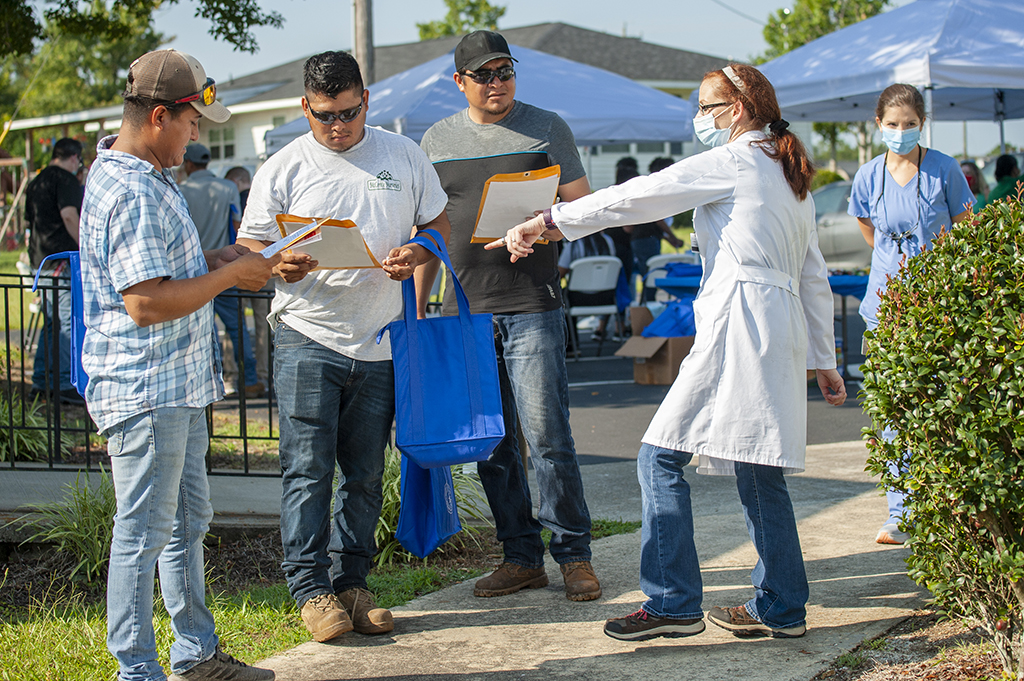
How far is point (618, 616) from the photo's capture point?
12.7 ft

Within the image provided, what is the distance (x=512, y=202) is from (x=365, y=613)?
1.66m

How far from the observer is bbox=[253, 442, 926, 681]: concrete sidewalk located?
3.38m

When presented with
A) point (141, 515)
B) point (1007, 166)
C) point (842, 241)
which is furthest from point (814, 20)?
point (141, 515)

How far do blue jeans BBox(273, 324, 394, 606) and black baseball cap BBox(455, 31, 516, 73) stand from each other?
1.31 meters

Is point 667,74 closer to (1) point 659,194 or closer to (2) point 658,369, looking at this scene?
(2) point 658,369

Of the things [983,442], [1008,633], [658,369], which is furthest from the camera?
[658,369]

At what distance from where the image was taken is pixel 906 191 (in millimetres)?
4992

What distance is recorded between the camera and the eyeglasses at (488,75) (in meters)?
4.09

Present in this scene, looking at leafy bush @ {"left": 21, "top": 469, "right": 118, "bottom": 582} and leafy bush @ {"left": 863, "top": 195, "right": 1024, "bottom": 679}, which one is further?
leafy bush @ {"left": 21, "top": 469, "right": 118, "bottom": 582}

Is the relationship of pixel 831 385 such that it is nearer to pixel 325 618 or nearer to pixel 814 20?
pixel 325 618

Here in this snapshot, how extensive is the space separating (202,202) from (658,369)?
4583 millimetres

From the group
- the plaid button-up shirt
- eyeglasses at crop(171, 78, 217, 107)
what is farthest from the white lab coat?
the plaid button-up shirt

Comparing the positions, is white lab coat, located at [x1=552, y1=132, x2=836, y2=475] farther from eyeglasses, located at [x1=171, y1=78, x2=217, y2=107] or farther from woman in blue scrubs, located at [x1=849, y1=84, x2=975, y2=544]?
woman in blue scrubs, located at [x1=849, y1=84, x2=975, y2=544]

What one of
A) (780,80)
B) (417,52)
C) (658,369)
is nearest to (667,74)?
(417,52)
